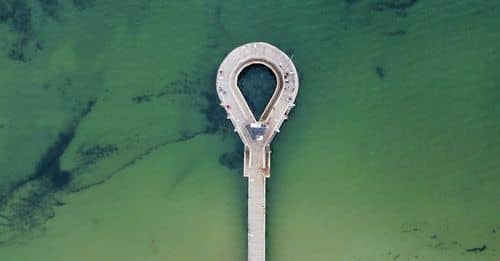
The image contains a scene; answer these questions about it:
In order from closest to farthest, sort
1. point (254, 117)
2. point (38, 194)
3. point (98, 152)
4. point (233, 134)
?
point (254, 117)
point (233, 134)
point (38, 194)
point (98, 152)

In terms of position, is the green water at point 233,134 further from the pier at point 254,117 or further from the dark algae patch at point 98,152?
the pier at point 254,117

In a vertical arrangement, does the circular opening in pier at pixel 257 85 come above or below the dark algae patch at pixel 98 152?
above

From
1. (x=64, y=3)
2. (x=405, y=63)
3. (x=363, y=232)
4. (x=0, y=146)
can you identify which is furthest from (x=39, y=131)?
(x=405, y=63)


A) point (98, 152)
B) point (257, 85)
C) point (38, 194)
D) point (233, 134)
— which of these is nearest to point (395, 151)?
point (257, 85)

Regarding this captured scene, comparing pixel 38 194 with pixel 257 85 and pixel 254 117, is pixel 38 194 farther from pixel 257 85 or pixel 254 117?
pixel 257 85

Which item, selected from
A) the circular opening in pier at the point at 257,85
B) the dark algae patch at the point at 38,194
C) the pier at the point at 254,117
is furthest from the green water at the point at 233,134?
the circular opening in pier at the point at 257,85

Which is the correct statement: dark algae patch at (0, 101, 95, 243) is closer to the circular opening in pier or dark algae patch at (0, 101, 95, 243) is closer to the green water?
the green water

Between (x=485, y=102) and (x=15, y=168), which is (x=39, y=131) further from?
(x=485, y=102)
